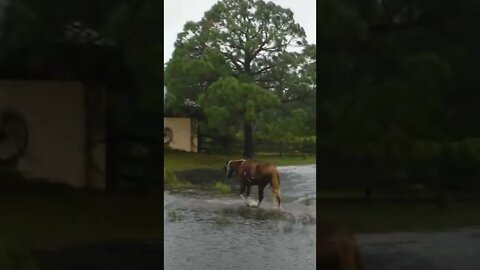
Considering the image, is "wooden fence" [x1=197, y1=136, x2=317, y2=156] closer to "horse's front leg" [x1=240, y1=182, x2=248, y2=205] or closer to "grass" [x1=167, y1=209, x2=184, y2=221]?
"horse's front leg" [x1=240, y1=182, x2=248, y2=205]

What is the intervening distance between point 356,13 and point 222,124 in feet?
3.31

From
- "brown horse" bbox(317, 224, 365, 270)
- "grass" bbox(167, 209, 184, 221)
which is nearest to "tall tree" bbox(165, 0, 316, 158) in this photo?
"grass" bbox(167, 209, 184, 221)

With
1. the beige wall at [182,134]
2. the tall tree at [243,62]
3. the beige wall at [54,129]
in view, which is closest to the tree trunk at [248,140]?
the tall tree at [243,62]

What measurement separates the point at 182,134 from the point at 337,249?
1.13 meters

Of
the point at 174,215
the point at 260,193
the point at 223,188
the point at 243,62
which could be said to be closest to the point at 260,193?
the point at 260,193

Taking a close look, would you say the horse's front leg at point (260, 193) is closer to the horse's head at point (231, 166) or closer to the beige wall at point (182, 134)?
the horse's head at point (231, 166)

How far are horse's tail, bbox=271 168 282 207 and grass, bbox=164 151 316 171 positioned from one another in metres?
0.07

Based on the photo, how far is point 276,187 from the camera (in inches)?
129

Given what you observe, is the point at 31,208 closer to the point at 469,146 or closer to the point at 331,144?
the point at 331,144

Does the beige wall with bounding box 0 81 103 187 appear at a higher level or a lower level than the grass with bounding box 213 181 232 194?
higher

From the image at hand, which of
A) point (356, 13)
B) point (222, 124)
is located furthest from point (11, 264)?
point (356, 13)

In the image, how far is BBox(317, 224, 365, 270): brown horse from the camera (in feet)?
10.2

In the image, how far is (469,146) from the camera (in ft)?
10.2

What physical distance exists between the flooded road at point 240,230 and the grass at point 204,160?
5 centimetres
